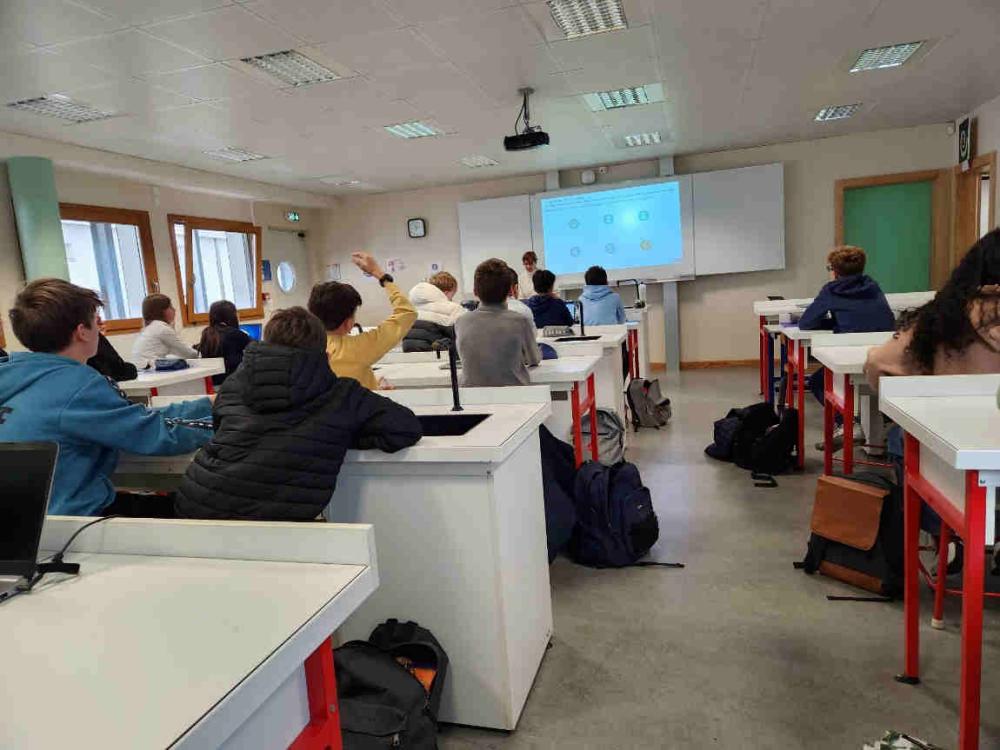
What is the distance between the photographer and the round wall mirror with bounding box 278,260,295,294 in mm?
8836

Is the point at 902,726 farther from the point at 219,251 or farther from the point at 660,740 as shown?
the point at 219,251

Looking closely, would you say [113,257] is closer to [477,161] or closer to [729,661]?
[477,161]

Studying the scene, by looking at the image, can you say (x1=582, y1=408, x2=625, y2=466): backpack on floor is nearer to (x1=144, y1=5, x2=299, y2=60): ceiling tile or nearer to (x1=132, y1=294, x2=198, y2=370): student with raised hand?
(x1=144, y1=5, x2=299, y2=60): ceiling tile

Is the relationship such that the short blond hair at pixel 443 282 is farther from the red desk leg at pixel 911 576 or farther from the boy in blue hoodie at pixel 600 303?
the red desk leg at pixel 911 576

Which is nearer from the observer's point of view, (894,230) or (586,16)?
(586,16)

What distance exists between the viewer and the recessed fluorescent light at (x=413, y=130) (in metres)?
5.62

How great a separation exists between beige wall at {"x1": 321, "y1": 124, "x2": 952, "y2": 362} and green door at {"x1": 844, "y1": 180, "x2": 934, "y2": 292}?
240mm

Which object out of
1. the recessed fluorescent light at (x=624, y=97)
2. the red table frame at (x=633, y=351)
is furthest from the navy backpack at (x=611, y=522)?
the recessed fluorescent light at (x=624, y=97)

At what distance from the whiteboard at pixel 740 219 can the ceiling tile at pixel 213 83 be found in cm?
523

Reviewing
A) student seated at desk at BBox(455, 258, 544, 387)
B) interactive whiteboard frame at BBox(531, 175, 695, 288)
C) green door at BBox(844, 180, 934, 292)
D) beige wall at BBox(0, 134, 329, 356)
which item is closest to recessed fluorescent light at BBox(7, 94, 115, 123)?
beige wall at BBox(0, 134, 329, 356)

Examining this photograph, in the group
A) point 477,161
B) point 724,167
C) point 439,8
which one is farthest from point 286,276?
point 439,8

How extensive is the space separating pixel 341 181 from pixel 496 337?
5993 millimetres

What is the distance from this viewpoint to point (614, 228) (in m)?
8.12

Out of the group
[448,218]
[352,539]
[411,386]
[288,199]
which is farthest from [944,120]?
[352,539]
